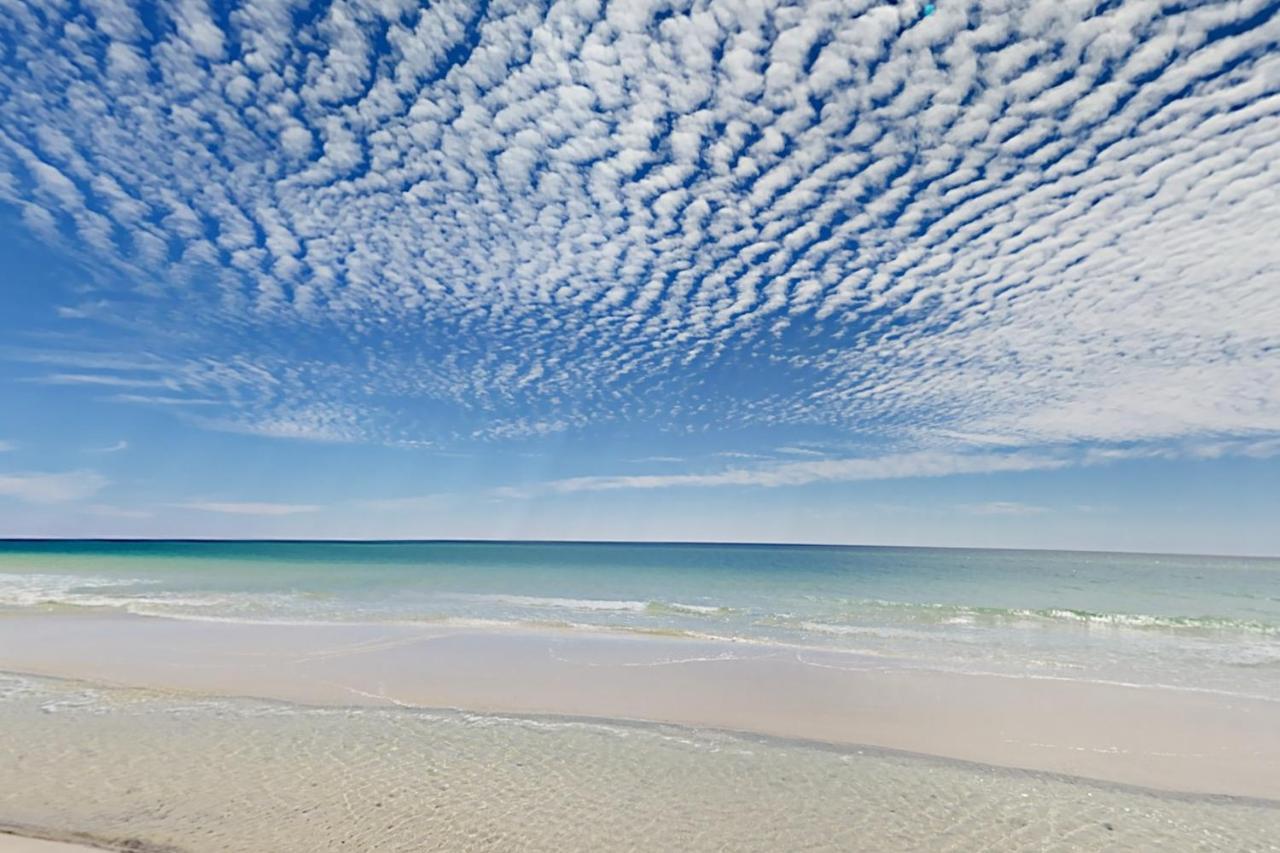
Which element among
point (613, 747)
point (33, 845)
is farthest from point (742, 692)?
point (33, 845)

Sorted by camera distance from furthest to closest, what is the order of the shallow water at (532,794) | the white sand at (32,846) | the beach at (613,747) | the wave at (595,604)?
1. the wave at (595,604)
2. the beach at (613,747)
3. the shallow water at (532,794)
4. the white sand at (32,846)

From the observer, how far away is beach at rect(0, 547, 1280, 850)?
591 centimetres

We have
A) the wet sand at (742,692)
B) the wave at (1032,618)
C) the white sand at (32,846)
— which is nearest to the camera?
the white sand at (32,846)

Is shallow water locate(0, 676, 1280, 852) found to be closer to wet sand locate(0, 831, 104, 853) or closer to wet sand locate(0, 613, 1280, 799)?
wet sand locate(0, 831, 104, 853)

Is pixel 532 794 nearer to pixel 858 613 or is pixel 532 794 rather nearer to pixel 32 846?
pixel 32 846

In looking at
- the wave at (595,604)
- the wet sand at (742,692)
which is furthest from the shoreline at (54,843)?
the wave at (595,604)

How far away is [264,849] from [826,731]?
7.11m

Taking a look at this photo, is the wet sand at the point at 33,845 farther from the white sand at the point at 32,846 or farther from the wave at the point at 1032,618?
the wave at the point at 1032,618

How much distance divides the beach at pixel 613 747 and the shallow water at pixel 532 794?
0.12ft

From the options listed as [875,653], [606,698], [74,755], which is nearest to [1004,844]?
[606,698]

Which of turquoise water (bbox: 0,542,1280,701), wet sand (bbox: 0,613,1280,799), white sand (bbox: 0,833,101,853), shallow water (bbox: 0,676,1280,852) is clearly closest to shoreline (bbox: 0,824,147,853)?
white sand (bbox: 0,833,101,853)

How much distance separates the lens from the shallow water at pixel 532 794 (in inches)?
224

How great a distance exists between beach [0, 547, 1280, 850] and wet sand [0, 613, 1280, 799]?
7 cm

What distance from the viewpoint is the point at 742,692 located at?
1161 cm
